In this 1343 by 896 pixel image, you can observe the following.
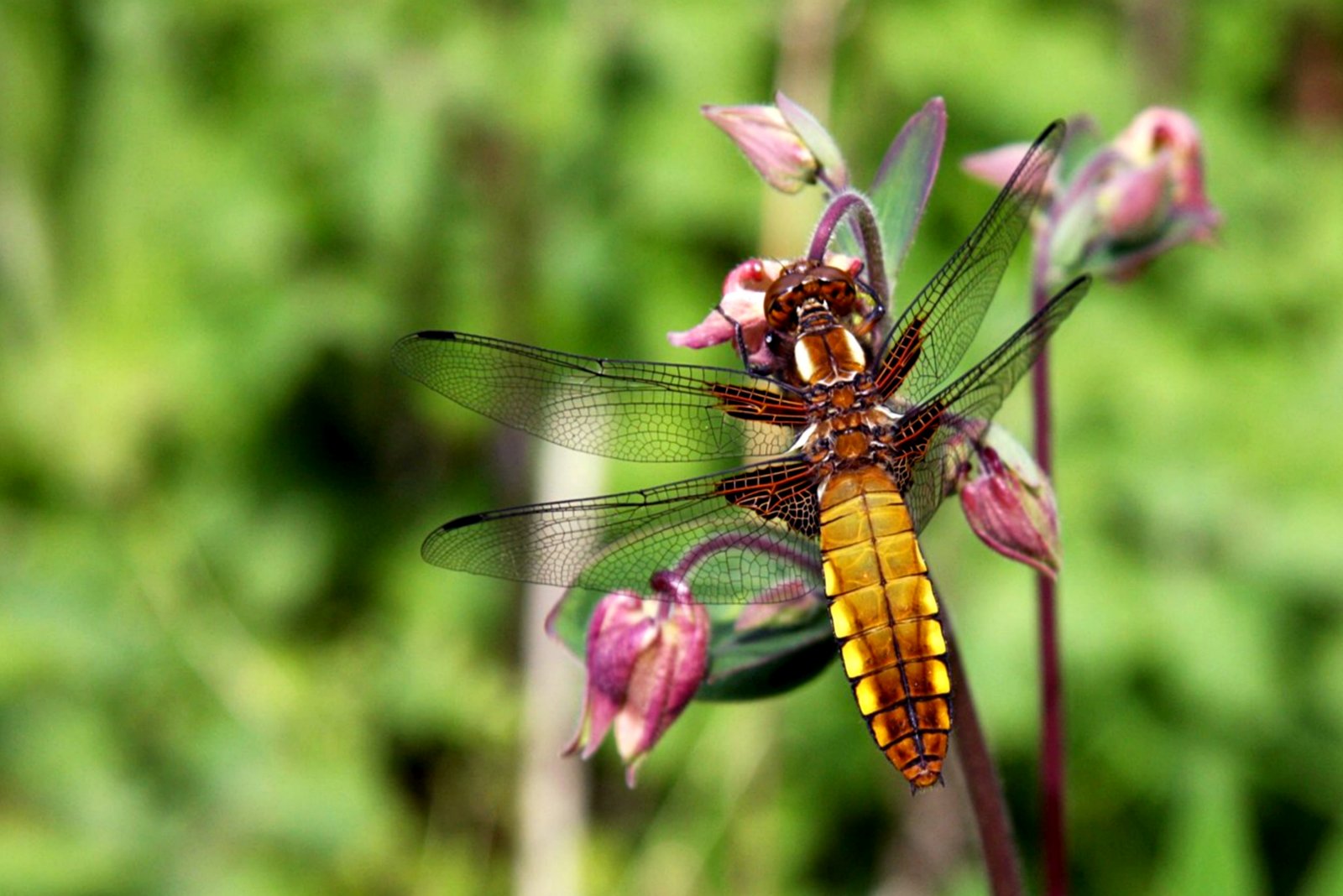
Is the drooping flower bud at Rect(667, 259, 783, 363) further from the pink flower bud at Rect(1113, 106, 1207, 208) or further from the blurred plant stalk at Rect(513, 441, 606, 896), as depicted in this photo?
the blurred plant stalk at Rect(513, 441, 606, 896)

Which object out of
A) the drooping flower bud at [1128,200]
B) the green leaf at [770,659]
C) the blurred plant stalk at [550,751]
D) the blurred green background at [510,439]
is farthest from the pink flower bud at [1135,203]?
the blurred plant stalk at [550,751]

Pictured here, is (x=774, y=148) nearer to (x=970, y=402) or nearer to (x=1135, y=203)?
(x=970, y=402)

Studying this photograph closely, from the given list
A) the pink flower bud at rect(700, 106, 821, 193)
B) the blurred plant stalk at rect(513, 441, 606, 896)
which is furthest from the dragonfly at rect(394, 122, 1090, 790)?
the blurred plant stalk at rect(513, 441, 606, 896)

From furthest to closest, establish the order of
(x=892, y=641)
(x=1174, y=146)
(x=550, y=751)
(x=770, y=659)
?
(x=550, y=751) < (x=1174, y=146) < (x=770, y=659) < (x=892, y=641)

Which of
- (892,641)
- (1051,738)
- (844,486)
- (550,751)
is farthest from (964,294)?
(550,751)

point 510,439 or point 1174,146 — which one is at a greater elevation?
point 510,439
